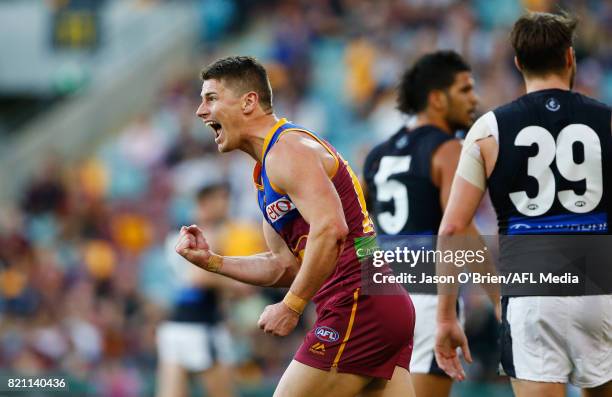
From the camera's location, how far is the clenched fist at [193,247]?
18.4 ft

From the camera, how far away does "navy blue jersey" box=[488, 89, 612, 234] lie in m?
5.40

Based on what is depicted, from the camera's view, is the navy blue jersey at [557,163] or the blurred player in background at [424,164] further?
the blurred player in background at [424,164]

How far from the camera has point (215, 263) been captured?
5.79 meters

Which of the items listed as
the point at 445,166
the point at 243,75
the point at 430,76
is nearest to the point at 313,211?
the point at 243,75

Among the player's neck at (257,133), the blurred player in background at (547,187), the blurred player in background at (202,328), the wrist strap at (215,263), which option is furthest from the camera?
the blurred player in background at (202,328)

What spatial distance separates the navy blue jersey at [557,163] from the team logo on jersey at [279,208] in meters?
1.09

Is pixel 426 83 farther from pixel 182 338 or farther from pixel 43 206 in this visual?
pixel 43 206

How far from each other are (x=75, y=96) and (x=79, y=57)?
2.79ft

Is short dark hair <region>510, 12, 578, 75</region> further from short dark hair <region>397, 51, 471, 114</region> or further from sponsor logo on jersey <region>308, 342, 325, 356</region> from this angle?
sponsor logo on jersey <region>308, 342, 325, 356</region>

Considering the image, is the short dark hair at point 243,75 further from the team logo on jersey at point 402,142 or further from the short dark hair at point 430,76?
the short dark hair at point 430,76

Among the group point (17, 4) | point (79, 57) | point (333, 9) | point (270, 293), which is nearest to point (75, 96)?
point (79, 57)

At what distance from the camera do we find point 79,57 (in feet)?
68.5

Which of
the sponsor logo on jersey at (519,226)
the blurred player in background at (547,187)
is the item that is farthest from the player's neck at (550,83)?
the sponsor logo on jersey at (519,226)

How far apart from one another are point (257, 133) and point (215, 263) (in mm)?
756
